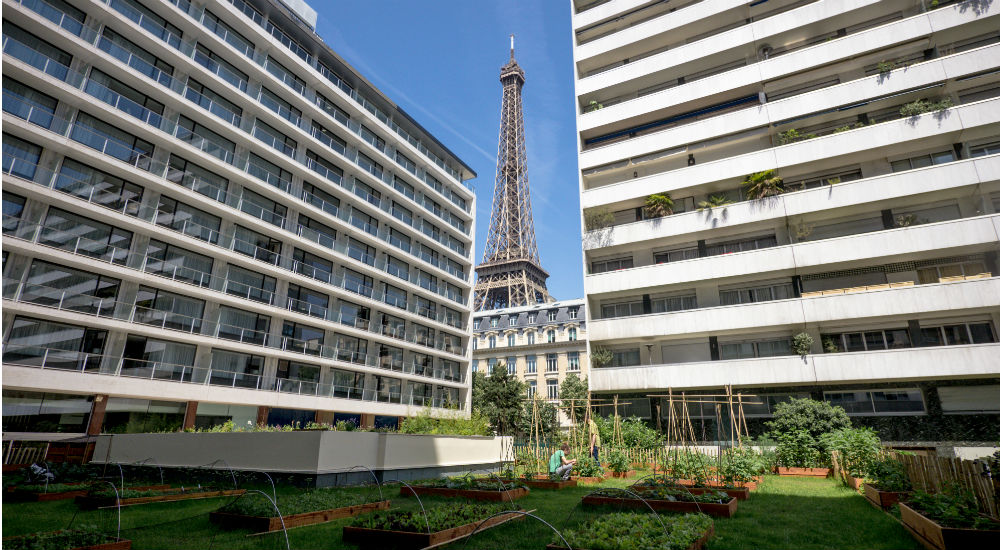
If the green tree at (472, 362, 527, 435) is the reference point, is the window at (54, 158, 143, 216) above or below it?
above

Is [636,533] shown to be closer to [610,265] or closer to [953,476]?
[953,476]

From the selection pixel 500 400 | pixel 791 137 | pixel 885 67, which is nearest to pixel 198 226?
pixel 500 400

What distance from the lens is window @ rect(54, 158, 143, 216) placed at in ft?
76.0

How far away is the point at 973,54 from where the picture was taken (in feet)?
84.0

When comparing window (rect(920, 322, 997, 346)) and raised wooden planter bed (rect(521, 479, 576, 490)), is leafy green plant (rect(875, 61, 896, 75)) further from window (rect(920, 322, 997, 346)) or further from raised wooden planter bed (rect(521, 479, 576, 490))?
raised wooden planter bed (rect(521, 479, 576, 490))

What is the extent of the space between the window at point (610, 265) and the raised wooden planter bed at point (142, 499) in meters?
24.0

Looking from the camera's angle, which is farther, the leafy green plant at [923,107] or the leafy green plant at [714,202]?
the leafy green plant at [714,202]

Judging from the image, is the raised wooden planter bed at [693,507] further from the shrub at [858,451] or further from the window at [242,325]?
the window at [242,325]

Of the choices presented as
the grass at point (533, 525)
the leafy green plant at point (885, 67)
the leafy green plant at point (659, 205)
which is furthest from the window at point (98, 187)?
the leafy green plant at point (885, 67)

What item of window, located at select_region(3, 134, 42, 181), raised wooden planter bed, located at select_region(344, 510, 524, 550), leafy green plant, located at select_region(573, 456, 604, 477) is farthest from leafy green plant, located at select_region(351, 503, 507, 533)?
window, located at select_region(3, 134, 42, 181)

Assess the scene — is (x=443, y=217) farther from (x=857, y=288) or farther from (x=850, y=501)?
(x=850, y=501)

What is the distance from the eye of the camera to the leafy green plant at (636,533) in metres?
7.30

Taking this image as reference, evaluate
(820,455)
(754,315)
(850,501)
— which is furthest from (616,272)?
(850,501)

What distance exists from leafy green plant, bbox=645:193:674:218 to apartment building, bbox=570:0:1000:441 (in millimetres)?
122
